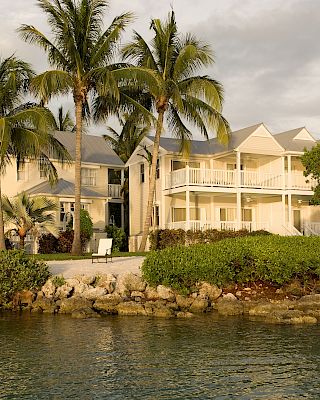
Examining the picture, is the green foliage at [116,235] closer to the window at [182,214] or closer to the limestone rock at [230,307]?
the window at [182,214]

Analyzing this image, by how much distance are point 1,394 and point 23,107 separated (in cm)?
1780

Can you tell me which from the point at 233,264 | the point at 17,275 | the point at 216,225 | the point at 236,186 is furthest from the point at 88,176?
the point at 233,264

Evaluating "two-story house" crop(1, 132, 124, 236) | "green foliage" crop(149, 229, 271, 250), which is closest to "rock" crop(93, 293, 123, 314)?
"green foliage" crop(149, 229, 271, 250)

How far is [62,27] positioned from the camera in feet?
88.1

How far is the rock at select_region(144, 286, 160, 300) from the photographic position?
758 inches

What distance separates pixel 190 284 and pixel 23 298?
16.8ft

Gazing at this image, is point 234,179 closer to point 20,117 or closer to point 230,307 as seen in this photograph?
point 20,117

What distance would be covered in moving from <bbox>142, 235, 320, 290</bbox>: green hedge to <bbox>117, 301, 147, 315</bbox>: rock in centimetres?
150

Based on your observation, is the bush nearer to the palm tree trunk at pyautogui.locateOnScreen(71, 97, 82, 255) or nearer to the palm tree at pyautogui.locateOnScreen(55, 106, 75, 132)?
the palm tree trunk at pyautogui.locateOnScreen(71, 97, 82, 255)

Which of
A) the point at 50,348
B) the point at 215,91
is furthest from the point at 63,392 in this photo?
the point at 215,91

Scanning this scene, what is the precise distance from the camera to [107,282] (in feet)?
64.5

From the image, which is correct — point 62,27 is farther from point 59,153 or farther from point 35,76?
point 59,153

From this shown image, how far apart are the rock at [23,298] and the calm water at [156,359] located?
170 cm

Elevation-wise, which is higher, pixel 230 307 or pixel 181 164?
pixel 181 164
